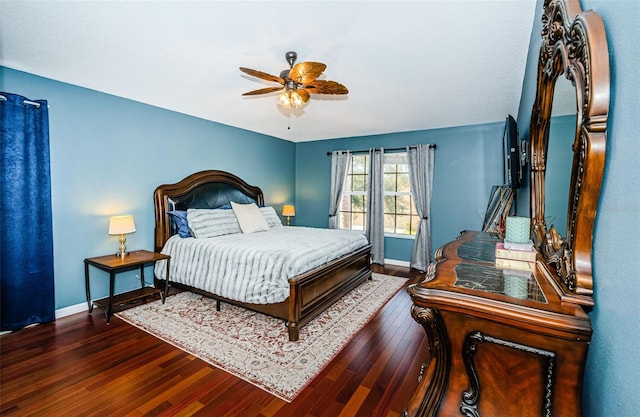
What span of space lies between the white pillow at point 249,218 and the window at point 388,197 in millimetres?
2011

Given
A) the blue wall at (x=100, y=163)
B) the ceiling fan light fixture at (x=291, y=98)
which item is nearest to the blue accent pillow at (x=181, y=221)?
the blue wall at (x=100, y=163)

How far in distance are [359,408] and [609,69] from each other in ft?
6.49

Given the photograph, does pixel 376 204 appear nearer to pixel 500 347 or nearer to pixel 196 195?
pixel 196 195

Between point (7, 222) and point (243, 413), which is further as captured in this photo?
point (7, 222)

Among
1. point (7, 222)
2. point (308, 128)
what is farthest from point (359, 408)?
point (308, 128)

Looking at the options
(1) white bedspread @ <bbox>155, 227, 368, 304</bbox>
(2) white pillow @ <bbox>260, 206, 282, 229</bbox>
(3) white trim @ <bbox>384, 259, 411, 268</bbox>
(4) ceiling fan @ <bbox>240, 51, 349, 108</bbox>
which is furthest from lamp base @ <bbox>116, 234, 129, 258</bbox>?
(3) white trim @ <bbox>384, 259, 411, 268</bbox>

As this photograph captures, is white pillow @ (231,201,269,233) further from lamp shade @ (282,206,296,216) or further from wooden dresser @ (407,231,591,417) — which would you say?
wooden dresser @ (407,231,591,417)

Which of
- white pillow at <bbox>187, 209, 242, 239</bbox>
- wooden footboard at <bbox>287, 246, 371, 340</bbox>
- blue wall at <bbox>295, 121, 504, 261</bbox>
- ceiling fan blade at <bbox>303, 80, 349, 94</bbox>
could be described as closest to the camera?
ceiling fan blade at <bbox>303, 80, 349, 94</bbox>

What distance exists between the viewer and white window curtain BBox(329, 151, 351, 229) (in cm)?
569

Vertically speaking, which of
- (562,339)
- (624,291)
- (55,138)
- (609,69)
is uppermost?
(55,138)

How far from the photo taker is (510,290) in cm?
98

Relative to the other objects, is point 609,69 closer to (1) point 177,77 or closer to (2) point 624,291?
(2) point 624,291

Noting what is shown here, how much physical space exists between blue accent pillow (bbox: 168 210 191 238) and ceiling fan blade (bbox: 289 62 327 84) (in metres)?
2.43

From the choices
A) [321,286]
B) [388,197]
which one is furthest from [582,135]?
[388,197]
